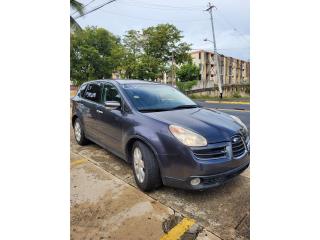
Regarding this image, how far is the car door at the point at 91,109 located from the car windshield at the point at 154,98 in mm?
627

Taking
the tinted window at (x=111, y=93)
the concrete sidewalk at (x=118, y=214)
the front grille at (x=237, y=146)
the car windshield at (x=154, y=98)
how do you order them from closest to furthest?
the concrete sidewalk at (x=118, y=214), the front grille at (x=237, y=146), the car windshield at (x=154, y=98), the tinted window at (x=111, y=93)

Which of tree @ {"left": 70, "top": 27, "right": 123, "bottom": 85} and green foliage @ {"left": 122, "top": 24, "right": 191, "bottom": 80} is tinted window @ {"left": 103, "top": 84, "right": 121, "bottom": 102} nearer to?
tree @ {"left": 70, "top": 27, "right": 123, "bottom": 85}

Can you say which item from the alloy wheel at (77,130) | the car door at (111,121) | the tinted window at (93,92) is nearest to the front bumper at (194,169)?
the car door at (111,121)

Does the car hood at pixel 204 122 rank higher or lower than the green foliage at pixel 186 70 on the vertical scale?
lower

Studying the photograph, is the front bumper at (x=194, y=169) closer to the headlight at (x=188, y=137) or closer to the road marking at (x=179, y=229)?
the headlight at (x=188, y=137)

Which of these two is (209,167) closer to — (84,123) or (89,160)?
(89,160)

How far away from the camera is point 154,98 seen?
2787 millimetres

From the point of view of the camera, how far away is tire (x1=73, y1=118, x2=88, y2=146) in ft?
12.2

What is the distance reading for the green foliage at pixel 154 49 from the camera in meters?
2.53

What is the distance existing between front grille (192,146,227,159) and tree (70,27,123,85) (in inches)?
52.0

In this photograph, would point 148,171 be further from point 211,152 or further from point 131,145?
point 211,152

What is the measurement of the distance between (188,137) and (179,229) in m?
0.74

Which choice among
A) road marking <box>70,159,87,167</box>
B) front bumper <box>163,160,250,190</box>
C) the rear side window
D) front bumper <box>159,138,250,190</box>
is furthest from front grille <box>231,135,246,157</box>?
the rear side window
